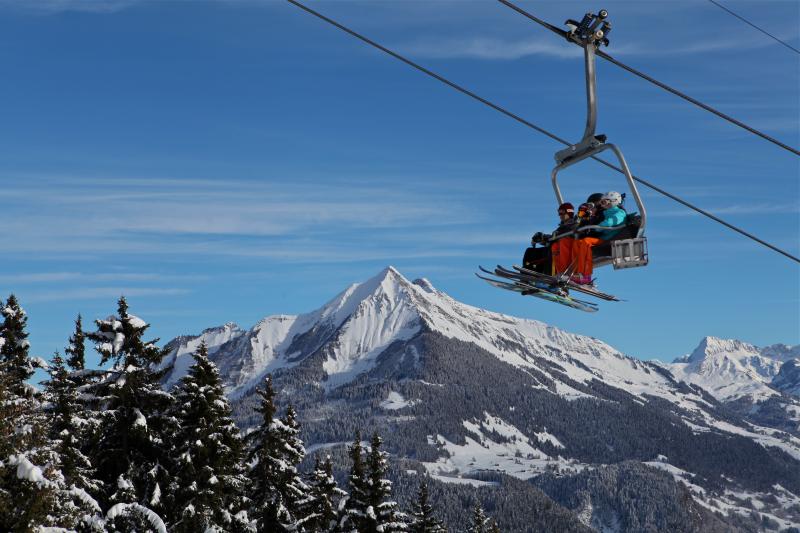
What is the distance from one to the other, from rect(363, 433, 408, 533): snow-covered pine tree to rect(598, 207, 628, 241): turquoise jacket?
71.8 ft

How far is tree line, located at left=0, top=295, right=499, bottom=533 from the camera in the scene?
20844 millimetres

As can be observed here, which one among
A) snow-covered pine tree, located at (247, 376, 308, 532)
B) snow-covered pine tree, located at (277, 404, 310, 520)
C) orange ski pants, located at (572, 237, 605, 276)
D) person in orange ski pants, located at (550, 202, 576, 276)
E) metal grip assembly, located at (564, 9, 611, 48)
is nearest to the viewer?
metal grip assembly, located at (564, 9, 611, 48)

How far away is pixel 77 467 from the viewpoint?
949 inches

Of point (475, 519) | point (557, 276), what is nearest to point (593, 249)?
point (557, 276)

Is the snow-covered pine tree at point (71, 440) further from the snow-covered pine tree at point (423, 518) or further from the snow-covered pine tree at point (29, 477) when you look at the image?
the snow-covered pine tree at point (423, 518)

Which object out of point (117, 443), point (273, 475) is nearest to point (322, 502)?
point (273, 475)

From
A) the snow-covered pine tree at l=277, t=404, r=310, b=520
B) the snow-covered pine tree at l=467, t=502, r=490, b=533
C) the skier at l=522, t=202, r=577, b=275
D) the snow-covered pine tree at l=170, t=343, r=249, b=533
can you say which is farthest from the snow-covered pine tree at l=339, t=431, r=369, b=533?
the skier at l=522, t=202, r=577, b=275

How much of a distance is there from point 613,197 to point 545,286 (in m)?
2.11

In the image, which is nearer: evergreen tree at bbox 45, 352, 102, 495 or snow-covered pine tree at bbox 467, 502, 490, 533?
evergreen tree at bbox 45, 352, 102, 495

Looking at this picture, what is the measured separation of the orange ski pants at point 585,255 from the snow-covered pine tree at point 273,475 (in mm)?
19229

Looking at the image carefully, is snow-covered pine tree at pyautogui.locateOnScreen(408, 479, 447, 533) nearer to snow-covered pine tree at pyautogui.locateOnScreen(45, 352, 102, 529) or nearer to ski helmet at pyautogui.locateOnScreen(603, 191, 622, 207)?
snow-covered pine tree at pyautogui.locateOnScreen(45, 352, 102, 529)

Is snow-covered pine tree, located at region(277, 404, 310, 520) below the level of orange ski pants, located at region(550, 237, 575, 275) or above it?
below

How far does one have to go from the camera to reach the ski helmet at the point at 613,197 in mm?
17375

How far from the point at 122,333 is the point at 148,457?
3.67 metres
